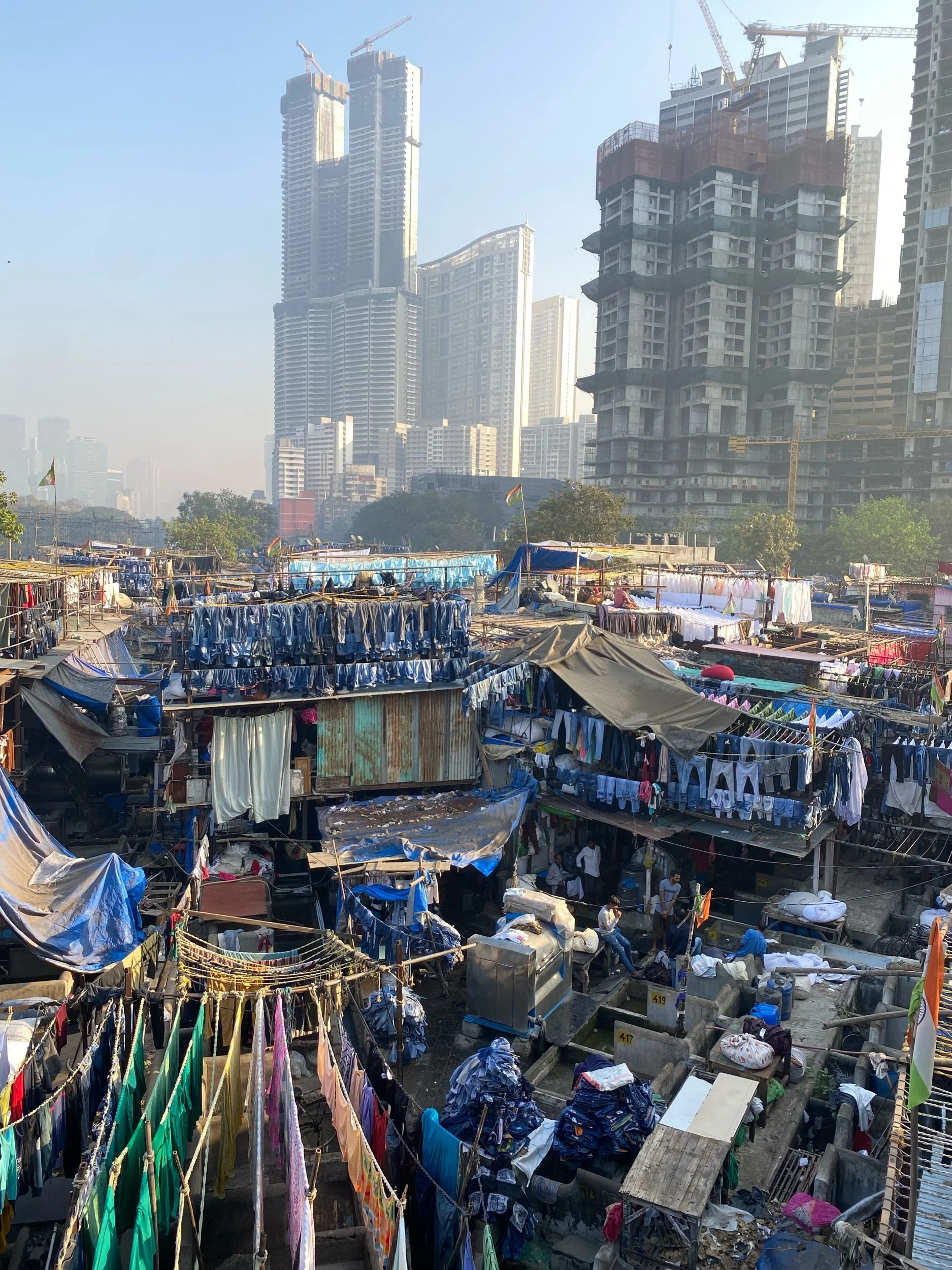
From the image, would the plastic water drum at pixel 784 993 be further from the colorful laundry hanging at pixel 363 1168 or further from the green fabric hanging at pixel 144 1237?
the green fabric hanging at pixel 144 1237

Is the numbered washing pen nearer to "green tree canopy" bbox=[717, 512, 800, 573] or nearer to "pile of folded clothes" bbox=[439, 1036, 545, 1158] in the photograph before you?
"pile of folded clothes" bbox=[439, 1036, 545, 1158]

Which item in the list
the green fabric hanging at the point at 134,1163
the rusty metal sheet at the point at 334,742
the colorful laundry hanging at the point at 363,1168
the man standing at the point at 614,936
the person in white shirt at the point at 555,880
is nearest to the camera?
the colorful laundry hanging at the point at 363,1168

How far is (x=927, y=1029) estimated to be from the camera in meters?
5.10

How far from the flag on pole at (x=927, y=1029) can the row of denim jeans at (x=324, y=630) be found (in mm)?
13452

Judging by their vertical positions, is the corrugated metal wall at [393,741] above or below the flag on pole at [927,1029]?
below

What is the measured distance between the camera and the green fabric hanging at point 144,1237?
6316mm

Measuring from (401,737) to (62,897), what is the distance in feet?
24.8

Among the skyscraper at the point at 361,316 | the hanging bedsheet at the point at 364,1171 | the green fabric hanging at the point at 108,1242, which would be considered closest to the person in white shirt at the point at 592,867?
the hanging bedsheet at the point at 364,1171

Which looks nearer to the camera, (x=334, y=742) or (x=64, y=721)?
(x=334, y=742)

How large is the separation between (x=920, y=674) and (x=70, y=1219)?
18.4 meters

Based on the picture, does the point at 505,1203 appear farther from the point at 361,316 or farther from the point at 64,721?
the point at 361,316

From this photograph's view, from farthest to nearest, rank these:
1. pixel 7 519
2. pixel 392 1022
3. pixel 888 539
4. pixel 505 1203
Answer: pixel 888 539, pixel 7 519, pixel 392 1022, pixel 505 1203

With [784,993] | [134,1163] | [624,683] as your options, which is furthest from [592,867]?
[134,1163]

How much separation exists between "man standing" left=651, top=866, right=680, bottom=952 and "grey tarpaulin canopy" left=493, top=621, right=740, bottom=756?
2337mm
